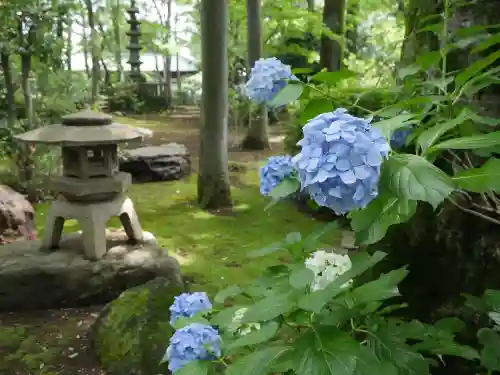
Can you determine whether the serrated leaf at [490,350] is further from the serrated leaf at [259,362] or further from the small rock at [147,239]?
the small rock at [147,239]

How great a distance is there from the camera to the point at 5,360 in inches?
119

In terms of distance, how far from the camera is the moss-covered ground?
3.11 m

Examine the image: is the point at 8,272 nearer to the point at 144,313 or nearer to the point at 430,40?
the point at 144,313

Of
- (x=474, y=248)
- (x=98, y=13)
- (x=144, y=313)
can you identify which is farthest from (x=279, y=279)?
(x=98, y=13)

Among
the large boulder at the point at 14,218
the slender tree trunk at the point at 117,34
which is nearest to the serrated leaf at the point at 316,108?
the large boulder at the point at 14,218

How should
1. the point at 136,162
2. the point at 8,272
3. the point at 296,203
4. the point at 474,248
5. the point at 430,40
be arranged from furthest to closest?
the point at 136,162, the point at 296,203, the point at 8,272, the point at 430,40, the point at 474,248

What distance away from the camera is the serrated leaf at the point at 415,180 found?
0.74 m

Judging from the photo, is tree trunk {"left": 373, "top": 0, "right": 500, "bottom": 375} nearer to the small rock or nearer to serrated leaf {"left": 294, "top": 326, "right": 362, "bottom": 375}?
serrated leaf {"left": 294, "top": 326, "right": 362, "bottom": 375}

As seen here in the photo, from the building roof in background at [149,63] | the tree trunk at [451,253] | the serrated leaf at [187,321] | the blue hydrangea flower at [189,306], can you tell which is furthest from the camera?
the building roof in background at [149,63]

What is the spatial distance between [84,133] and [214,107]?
2233 millimetres

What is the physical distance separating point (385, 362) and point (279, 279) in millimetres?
305

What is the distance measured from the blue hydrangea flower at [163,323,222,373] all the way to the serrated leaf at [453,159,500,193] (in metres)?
0.62

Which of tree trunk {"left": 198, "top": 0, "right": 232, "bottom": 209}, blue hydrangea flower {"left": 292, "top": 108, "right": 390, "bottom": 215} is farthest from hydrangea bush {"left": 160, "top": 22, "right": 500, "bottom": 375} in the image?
tree trunk {"left": 198, "top": 0, "right": 232, "bottom": 209}

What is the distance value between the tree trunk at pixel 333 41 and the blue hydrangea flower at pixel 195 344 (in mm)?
7124
